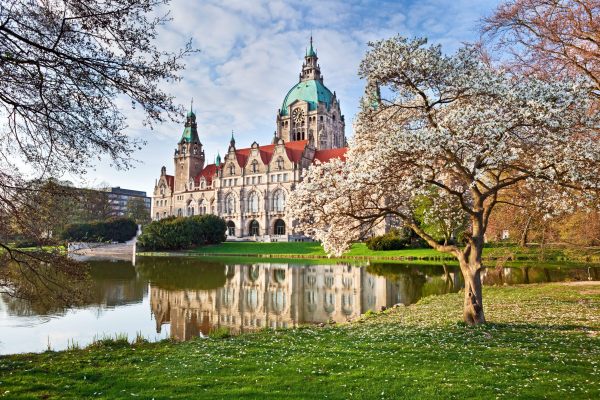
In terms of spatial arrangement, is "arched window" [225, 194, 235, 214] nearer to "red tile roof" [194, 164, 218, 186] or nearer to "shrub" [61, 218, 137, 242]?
"red tile roof" [194, 164, 218, 186]

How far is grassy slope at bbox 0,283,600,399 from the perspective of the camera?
19.6 feet

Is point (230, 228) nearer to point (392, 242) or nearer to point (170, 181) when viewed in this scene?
point (170, 181)

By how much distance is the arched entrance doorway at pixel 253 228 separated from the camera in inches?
2981

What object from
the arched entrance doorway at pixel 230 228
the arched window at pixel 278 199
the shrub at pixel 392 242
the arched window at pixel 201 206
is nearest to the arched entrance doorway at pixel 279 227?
the arched window at pixel 278 199

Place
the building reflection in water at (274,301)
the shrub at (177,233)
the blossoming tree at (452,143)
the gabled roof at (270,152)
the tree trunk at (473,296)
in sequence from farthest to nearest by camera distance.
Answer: the gabled roof at (270,152) < the shrub at (177,233) < the building reflection in water at (274,301) < the tree trunk at (473,296) < the blossoming tree at (452,143)

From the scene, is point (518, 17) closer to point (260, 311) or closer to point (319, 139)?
point (260, 311)

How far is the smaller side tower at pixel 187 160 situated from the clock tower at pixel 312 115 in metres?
16.8

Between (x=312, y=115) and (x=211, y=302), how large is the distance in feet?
230

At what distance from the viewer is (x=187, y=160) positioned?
85188 mm

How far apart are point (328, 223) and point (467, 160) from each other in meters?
3.97

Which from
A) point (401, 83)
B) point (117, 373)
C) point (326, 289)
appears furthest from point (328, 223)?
point (326, 289)

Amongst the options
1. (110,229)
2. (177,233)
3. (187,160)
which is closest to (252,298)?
(177,233)

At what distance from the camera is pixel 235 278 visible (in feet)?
87.1

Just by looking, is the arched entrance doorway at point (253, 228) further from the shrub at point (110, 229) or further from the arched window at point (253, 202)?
the shrub at point (110, 229)
